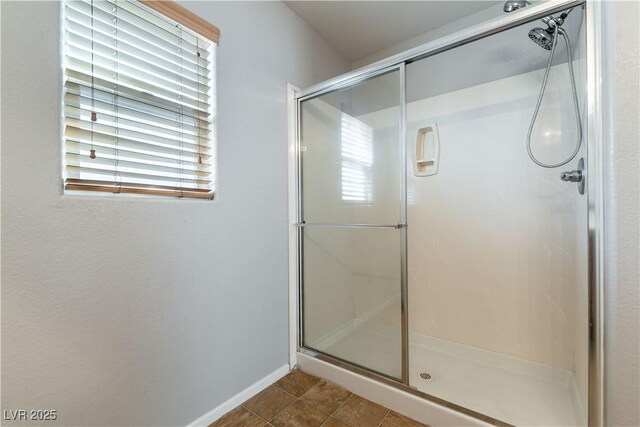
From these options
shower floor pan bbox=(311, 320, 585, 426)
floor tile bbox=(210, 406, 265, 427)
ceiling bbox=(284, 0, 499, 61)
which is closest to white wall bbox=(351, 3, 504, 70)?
ceiling bbox=(284, 0, 499, 61)

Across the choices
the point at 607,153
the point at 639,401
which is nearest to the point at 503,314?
the point at 639,401

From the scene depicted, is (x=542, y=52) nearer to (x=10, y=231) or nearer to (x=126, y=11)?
(x=126, y=11)

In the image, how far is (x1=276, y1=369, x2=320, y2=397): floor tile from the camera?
5.52 feet

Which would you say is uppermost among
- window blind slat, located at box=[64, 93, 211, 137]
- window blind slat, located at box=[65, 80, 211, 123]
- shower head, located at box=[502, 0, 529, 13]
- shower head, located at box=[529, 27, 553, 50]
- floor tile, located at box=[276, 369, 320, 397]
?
shower head, located at box=[502, 0, 529, 13]

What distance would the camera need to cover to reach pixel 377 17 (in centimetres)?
203

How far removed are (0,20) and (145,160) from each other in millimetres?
563

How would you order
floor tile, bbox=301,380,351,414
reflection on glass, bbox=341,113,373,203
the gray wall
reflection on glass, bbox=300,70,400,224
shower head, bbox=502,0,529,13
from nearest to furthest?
the gray wall
shower head, bbox=502,0,529,13
floor tile, bbox=301,380,351,414
reflection on glass, bbox=300,70,400,224
reflection on glass, bbox=341,113,373,203

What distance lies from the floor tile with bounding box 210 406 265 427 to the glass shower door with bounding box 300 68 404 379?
57 cm

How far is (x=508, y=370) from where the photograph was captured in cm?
184

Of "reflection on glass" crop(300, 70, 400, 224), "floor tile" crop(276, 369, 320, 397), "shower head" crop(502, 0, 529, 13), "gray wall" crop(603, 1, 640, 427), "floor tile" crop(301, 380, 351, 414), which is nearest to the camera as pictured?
"gray wall" crop(603, 1, 640, 427)

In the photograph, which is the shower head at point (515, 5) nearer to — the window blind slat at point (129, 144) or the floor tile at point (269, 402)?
the window blind slat at point (129, 144)

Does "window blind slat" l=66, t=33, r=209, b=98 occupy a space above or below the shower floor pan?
above

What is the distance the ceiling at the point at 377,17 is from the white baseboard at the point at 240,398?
97.3 inches

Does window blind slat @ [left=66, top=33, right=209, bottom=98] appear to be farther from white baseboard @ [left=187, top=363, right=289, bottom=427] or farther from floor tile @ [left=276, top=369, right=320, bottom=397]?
floor tile @ [left=276, top=369, right=320, bottom=397]
